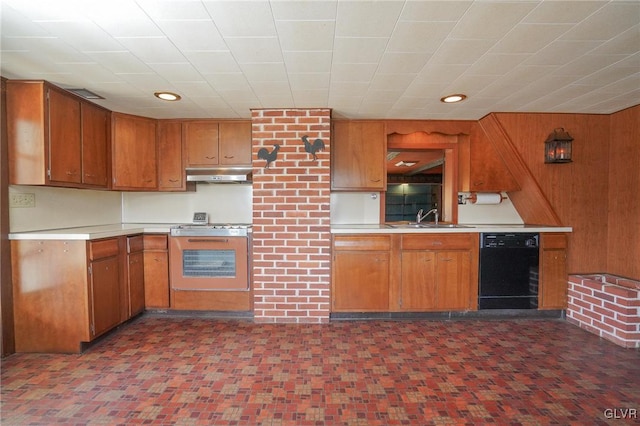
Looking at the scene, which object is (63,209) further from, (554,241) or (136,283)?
(554,241)

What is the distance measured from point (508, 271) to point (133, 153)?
4.14 metres

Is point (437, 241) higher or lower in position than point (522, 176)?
lower

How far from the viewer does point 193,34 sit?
1779 mm

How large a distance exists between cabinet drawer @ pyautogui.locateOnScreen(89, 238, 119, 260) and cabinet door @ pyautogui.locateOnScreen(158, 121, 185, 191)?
→ 92 cm

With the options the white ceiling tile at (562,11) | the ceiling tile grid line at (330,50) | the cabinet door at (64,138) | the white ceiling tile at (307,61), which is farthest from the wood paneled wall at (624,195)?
the cabinet door at (64,138)

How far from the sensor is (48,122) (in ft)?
8.01

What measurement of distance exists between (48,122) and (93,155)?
551mm

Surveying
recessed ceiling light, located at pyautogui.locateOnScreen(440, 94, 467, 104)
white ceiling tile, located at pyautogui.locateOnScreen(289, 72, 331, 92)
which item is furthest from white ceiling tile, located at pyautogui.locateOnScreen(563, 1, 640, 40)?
white ceiling tile, located at pyautogui.locateOnScreen(289, 72, 331, 92)

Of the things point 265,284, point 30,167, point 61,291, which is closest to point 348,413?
point 265,284

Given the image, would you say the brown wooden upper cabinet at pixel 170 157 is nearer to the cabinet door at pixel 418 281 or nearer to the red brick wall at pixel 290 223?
the red brick wall at pixel 290 223

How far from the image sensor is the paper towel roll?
374 cm

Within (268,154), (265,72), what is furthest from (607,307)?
(265,72)

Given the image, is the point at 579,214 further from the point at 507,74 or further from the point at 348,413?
the point at 348,413

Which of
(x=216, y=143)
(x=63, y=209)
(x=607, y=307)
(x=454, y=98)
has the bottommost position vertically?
(x=607, y=307)
